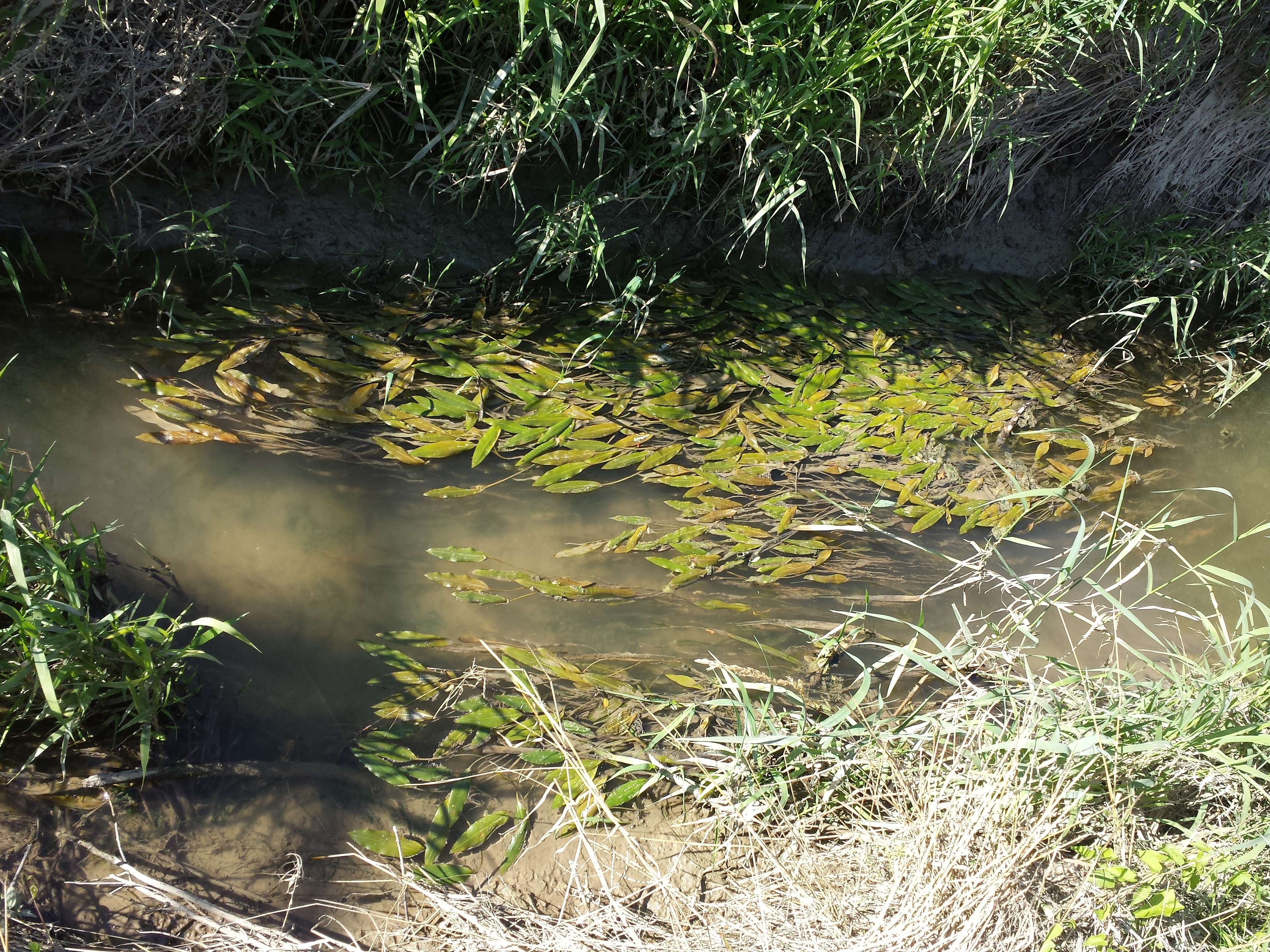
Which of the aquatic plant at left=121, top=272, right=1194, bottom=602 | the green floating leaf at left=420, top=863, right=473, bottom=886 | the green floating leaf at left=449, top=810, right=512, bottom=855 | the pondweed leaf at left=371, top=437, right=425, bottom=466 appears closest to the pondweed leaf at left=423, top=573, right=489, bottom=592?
the aquatic plant at left=121, top=272, right=1194, bottom=602

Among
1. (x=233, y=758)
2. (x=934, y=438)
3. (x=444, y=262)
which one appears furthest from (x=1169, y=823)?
(x=444, y=262)

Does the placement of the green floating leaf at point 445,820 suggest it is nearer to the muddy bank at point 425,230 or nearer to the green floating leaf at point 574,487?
the green floating leaf at point 574,487

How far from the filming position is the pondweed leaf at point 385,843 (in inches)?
71.9

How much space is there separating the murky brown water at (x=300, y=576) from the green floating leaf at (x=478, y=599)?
0.02 metres

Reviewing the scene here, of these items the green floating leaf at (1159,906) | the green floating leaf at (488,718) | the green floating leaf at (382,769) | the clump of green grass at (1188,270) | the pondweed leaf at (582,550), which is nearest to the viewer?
the green floating leaf at (1159,906)

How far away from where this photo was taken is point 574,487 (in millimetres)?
2623

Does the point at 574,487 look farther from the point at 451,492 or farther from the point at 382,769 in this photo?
the point at 382,769

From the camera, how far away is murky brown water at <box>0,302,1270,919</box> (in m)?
1.86

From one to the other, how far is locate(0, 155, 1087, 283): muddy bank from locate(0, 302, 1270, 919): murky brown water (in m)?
0.45

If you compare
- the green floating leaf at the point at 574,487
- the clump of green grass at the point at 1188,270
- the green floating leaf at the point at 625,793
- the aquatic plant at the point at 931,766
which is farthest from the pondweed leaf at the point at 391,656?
the clump of green grass at the point at 1188,270

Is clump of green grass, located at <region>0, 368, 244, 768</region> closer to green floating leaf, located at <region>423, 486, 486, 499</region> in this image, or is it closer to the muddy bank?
green floating leaf, located at <region>423, 486, 486, 499</region>

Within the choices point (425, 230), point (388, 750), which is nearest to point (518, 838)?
point (388, 750)

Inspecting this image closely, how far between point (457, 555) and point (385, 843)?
2.66 feet

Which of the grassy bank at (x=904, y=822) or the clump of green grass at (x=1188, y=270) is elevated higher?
the clump of green grass at (x=1188, y=270)
